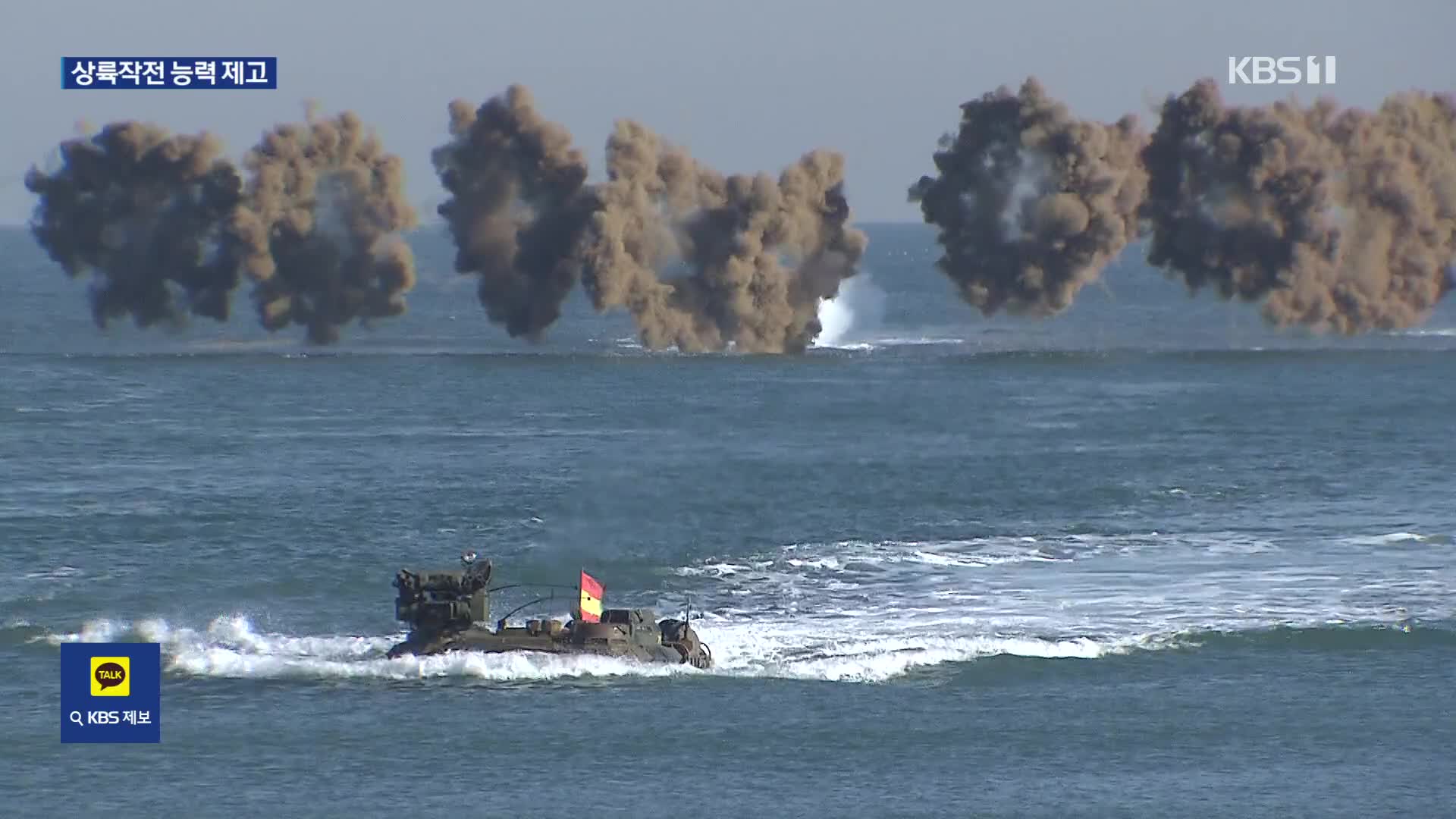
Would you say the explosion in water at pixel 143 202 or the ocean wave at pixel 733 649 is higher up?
the explosion in water at pixel 143 202

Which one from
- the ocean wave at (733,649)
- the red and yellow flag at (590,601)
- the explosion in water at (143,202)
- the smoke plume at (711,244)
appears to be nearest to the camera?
the red and yellow flag at (590,601)

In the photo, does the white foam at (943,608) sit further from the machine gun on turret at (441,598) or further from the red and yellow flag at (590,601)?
the red and yellow flag at (590,601)

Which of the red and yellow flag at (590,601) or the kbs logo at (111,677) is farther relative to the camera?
the red and yellow flag at (590,601)

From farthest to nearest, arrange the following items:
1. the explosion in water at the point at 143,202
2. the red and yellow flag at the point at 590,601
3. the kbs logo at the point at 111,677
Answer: the explosion in water at the point at 143,202 → the red and yellow flag at the point at 590,601 → the kbs logo at the point at 111,677

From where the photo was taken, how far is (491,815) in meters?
67.7

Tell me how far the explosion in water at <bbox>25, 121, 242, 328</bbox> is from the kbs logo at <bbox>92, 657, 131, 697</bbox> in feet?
399

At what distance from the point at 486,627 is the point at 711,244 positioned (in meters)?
110

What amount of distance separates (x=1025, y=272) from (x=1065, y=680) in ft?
383

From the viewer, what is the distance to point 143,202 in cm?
19912

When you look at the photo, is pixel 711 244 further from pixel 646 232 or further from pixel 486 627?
pixel 486 627

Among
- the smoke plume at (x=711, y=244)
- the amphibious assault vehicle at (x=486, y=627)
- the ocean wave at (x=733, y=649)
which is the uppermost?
the smoke plume at (x=711, y=244)

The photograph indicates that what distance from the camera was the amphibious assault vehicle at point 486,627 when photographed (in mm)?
81750

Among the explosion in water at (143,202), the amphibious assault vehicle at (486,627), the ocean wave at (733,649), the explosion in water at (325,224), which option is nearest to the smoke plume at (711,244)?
the explosion in water at (325,224)

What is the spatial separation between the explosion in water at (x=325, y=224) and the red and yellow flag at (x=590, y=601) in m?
117
